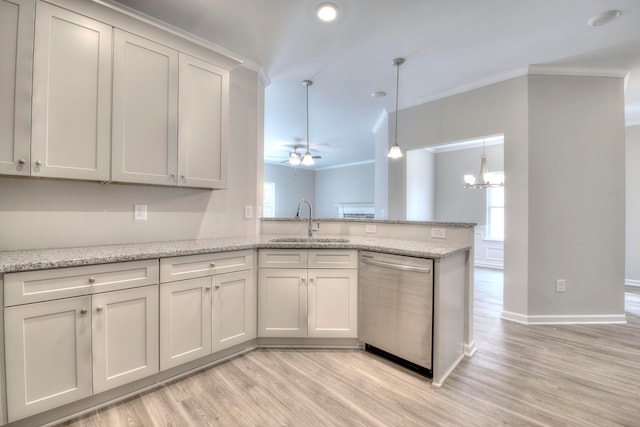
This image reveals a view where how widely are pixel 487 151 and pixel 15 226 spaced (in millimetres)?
7432

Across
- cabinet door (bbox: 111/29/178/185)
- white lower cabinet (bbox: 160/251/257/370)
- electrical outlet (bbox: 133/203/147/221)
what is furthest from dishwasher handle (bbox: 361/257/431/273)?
electrical outlet (bbox: 133/203/147/221)

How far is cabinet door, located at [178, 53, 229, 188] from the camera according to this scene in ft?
7.61

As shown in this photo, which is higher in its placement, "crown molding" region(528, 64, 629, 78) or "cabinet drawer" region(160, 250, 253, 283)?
"crown molding" region(528, 64, 629, 78)

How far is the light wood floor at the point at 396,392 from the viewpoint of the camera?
1695mm

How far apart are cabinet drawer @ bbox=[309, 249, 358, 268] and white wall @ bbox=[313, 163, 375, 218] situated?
658cm

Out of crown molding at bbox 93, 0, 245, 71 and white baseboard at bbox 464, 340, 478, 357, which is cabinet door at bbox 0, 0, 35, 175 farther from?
white baseboard at bbox 464, 340, 478, 357

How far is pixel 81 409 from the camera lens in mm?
1717

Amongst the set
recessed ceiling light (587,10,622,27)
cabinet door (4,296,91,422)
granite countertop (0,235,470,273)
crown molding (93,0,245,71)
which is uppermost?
recessed ceiling light (587,10,622,27)

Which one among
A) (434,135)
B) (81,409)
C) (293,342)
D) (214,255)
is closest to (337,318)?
(293,342)

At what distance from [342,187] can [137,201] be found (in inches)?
303

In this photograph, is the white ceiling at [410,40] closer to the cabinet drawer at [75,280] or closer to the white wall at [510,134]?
the white wall at [510,134]

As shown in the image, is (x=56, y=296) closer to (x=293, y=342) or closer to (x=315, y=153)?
(x=293, y=342)

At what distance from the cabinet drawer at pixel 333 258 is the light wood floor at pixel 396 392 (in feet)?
2.42

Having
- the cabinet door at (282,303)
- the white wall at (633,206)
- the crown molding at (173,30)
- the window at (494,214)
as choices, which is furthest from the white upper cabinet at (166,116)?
the white wall at (633,206)
